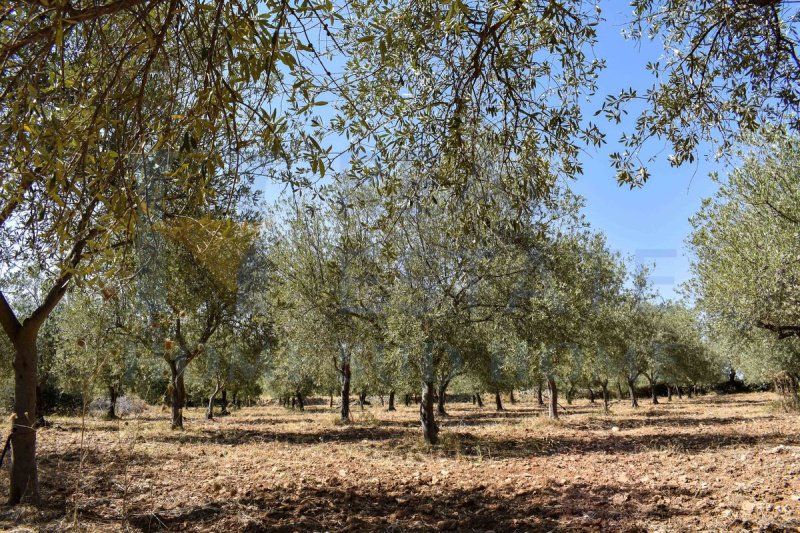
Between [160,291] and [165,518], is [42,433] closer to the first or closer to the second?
[160,291]

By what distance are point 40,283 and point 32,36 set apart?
690cm

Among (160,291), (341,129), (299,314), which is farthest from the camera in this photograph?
(299,314)

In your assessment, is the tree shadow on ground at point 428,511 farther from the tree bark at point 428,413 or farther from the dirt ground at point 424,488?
the tree bark at point 428,413

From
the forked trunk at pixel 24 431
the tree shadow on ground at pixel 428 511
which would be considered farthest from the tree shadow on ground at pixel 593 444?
the forked trunk at pixel 24 431

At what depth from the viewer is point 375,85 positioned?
16.3 feet

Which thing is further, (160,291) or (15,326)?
(160,291)

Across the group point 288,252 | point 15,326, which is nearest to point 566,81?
point 15,326

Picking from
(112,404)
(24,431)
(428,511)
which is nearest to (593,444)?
(428,511)

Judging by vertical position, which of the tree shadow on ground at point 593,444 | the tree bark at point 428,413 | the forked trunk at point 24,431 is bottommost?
the tree shadow on ground at point 593,444

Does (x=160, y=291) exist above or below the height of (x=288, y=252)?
below

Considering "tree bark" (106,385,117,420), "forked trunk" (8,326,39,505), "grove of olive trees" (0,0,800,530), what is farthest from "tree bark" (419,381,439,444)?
"tree bark" (106,385,117,420)

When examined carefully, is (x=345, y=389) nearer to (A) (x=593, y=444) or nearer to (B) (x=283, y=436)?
(B) (x=283, y=436)

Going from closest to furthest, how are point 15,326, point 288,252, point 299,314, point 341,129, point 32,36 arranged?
point 32,36 → point 341,129 → point 15,326 → point 299,314 → point 288,252

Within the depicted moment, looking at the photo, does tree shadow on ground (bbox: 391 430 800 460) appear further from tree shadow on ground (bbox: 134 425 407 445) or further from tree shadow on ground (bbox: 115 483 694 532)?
tree shadow on ground (bbox: 115 483 694 532)
